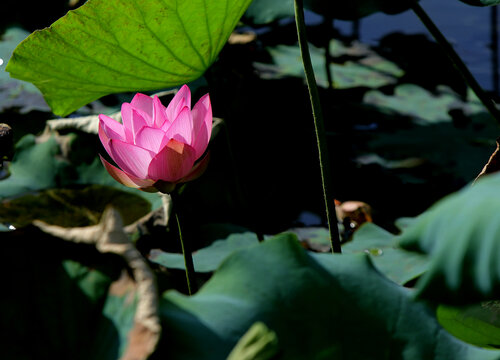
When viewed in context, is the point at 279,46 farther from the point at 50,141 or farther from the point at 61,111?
the point at 61,111

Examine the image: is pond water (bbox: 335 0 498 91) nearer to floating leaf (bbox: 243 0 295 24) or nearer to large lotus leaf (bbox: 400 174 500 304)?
floating leaf (bbox: 243 0 295 24)

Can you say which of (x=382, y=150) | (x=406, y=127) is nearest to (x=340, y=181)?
(x=382, y=150)

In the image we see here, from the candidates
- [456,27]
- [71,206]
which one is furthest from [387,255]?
[456,27]

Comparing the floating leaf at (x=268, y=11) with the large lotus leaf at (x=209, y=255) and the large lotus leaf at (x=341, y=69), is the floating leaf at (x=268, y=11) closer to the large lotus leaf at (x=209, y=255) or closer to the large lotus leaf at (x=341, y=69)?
the large lotus leaf at (x=341, y=69)

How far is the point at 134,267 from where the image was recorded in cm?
59

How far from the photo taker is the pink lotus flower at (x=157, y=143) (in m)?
0.86

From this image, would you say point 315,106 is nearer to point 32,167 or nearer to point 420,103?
point 32,167

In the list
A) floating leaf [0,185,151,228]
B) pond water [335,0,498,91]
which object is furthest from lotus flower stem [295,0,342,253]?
pond water [335,0,498,91]

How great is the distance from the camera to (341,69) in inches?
98.3

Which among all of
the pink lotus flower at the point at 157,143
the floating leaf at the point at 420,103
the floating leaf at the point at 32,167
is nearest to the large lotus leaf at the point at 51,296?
the pink lotus flower at the point at 157,143

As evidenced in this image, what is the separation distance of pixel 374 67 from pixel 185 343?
6.92ft

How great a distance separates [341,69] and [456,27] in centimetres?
71

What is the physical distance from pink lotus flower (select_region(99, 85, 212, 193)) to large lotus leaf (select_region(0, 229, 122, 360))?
0.74ft

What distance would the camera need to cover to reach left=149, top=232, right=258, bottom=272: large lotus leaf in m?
1.23
